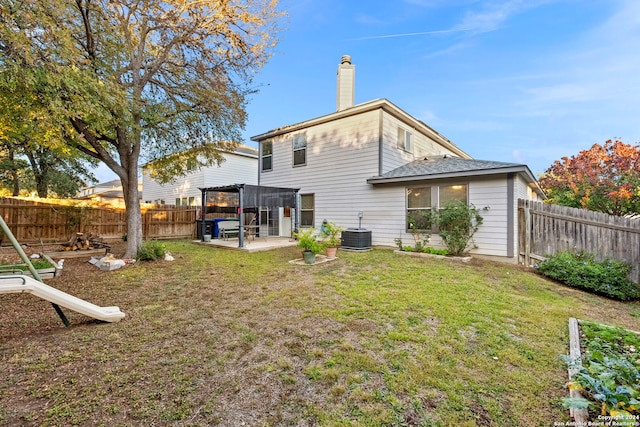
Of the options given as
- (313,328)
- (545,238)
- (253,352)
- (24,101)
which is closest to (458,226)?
(545,238)

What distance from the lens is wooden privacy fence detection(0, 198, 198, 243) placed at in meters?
9.66

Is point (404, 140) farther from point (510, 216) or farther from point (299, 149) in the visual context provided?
point (510, 216)

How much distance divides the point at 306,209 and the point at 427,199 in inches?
205

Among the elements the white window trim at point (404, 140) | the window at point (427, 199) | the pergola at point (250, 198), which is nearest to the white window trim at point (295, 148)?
the pergola at point (250, 198)

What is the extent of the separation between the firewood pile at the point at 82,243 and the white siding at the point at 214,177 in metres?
7.80

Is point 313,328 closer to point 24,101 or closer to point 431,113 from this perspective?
point 24,101

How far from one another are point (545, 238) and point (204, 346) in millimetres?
8289

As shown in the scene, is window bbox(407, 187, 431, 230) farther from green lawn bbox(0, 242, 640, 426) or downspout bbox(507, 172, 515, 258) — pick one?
green lawn bbox(0, 242, 640, 426)

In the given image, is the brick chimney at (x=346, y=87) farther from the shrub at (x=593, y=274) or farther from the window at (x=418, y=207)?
the shrub at (x=593, y=274)

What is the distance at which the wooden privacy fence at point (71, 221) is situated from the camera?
966 centimetres

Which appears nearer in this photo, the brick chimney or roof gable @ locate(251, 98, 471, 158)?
roof gable @ locate(251, 98, 471, 158)

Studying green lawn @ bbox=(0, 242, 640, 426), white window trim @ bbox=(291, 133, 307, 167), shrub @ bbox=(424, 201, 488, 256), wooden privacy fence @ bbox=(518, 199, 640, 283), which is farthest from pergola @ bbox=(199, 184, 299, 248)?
wooden privacy fence @ bbox=(518, 199, 640, 283)

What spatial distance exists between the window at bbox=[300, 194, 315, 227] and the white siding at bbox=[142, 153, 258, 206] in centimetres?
713

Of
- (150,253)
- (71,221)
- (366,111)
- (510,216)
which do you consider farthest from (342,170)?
(71,221)
